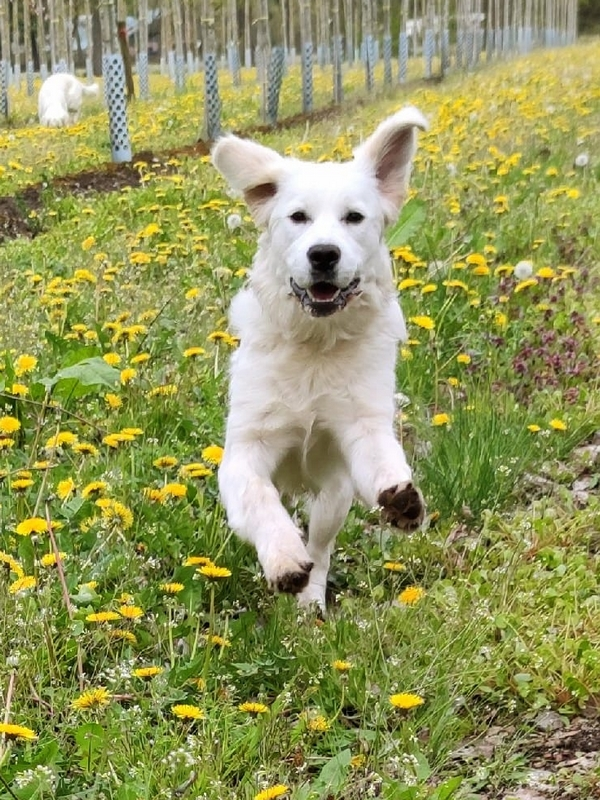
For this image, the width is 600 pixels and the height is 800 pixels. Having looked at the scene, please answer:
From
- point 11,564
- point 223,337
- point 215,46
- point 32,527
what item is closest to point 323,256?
point 223,337

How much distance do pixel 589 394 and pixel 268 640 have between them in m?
2.41

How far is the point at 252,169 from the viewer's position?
369 cm

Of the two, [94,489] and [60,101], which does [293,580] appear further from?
[60,101]

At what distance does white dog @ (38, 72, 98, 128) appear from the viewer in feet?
59.8

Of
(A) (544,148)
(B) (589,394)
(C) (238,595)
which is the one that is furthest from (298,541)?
(A) (544,148)

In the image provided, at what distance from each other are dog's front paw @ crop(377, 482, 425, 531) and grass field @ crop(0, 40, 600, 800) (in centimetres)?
24

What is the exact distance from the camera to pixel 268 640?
2826 millimetres

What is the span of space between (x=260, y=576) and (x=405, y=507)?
2.04ft

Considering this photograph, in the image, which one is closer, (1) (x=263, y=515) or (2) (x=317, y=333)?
(1) (x=263, y=515)

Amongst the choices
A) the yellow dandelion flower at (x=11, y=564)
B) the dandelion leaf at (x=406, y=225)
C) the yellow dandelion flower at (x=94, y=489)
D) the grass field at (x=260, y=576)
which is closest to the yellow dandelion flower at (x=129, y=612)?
the grass field at (x=260, y=576)

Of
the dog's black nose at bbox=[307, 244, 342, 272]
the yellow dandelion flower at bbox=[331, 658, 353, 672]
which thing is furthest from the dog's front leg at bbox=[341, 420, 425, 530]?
the dog's black nose at bbox=[307, 244, 342, 272]

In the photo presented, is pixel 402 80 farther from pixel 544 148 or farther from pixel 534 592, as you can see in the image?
pixel 534 592

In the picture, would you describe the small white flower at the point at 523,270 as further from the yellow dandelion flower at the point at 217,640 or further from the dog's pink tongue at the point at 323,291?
the yellow dandelion flower at the point at 217,640

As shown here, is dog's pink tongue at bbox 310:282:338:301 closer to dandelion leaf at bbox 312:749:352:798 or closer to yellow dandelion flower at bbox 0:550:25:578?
yellow dandelion flower at bbox 0:550:25:578
